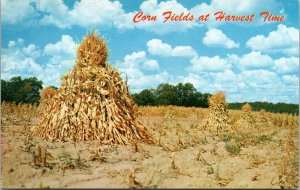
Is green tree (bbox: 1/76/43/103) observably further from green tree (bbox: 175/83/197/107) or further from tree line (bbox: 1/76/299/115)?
green tree (bbox: 175/83/197/107)

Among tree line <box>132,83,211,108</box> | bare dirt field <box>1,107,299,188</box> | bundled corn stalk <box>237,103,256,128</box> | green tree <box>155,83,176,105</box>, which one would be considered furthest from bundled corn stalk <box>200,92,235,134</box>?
green tree <box>155,83,176,105</box>

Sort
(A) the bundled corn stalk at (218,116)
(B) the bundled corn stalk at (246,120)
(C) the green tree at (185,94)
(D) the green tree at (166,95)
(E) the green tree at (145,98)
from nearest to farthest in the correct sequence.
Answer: (A) the bundled corn stalk at (218,116) < (B) the bundled corn stalk at (246,120) < (E) the green tree at (145,98) < (D) the green tree at (166,95) < (C) the green tree at (185,94)

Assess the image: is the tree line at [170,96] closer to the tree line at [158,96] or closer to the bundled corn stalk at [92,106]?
the tree line at [158,96]

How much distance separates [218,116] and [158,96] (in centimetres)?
4535

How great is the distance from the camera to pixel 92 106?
11219mm

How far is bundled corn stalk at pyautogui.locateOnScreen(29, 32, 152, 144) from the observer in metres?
10.9

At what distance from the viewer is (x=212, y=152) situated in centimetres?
1156

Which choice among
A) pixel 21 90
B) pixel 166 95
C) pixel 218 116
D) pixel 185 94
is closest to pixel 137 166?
pixel 218 116

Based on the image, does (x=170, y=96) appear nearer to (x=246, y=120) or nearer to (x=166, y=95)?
(x=166, y=95)

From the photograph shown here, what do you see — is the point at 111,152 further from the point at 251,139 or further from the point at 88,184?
the point at 251,139

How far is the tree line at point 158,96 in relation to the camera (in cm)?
5328

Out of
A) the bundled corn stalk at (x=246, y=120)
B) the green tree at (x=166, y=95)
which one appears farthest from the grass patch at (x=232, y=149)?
the green tree at (x=166, y=95)

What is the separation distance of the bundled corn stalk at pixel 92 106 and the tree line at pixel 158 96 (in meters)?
39.7

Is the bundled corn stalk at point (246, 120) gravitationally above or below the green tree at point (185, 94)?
below
